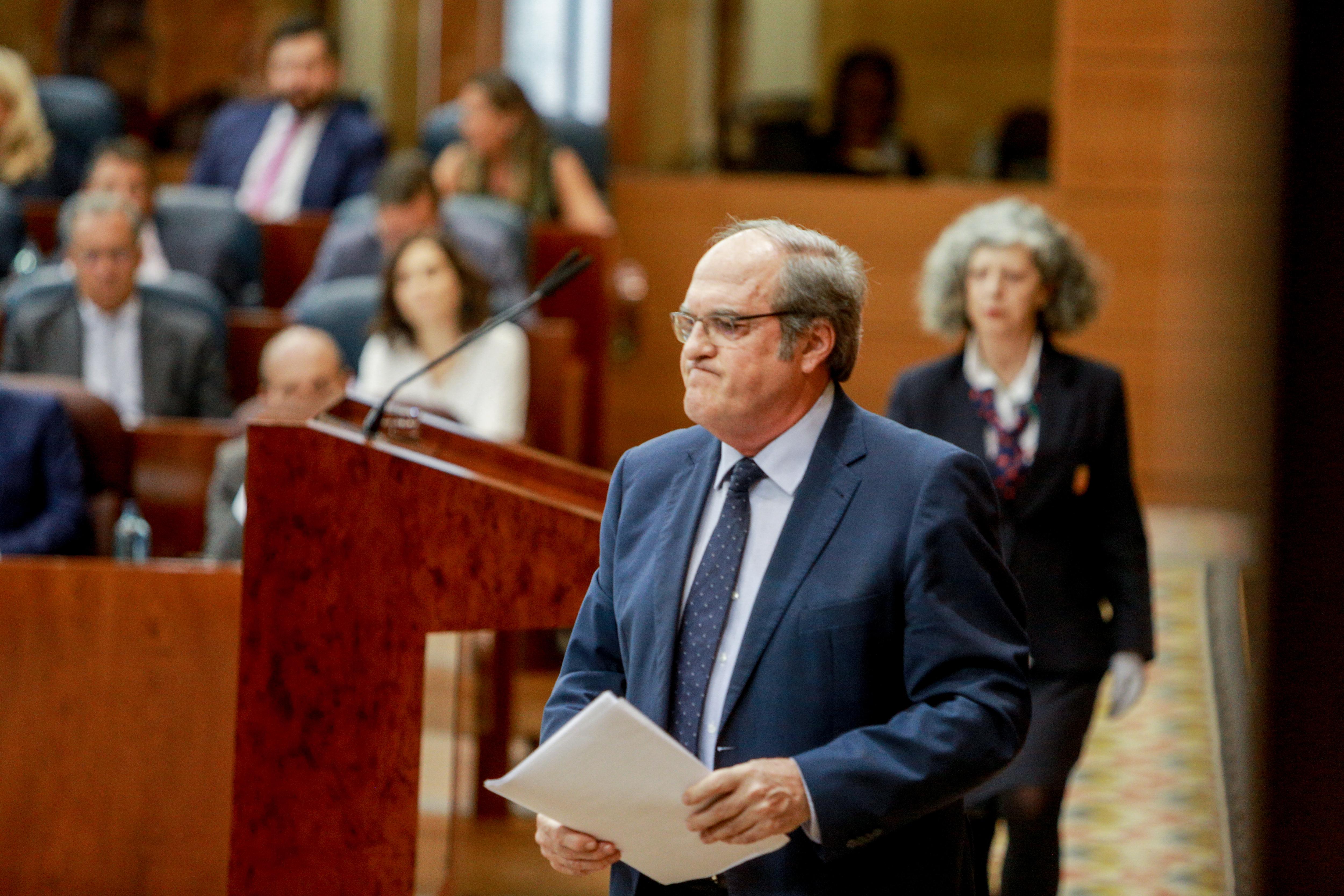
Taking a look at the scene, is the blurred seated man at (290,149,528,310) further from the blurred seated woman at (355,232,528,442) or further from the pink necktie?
the pink necktie

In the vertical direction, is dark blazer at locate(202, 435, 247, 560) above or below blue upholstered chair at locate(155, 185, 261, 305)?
below

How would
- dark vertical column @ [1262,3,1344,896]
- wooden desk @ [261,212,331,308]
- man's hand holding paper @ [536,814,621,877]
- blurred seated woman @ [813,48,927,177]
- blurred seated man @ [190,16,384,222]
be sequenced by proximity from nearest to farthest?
dark vertical column @ [1262,3,1344,896]
man's hand holding paper @ [536,814,621,877]
wooden desk @ [261,212,331,308]
blurred seated man @ [190,16,384,222]
blurred seated woman @ [813,48,927,177]

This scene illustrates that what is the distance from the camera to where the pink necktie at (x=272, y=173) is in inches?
238

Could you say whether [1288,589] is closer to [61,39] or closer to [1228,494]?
[1228,494]

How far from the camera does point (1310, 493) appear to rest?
1.18ft

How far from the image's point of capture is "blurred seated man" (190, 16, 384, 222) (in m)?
5.95

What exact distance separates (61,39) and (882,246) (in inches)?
154

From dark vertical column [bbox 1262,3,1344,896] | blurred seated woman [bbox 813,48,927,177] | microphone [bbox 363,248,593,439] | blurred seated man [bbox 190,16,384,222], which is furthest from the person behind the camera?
blurred seated woman [bbox 813,48,927,177]

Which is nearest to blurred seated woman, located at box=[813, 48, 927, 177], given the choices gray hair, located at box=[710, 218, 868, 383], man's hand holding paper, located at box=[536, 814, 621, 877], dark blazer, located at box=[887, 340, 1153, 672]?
dark blazer, located at box=[887, 340, 1153, 672]

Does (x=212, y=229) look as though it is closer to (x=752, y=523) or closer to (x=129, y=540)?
(x=129, y=540)

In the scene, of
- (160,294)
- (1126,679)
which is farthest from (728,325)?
(160,294)

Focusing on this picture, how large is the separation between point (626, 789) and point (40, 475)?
2.51m

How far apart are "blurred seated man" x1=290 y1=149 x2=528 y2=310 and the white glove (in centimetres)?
252

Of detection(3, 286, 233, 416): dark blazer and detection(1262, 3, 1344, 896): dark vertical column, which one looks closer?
detection(1262, 3, 1344, 896): dark vertical column
